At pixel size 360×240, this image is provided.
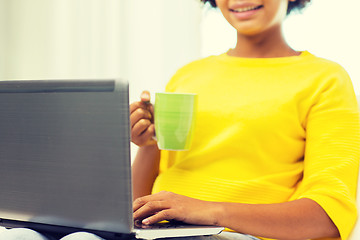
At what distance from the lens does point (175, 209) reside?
0.82 metres

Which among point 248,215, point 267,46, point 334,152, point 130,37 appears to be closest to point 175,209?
point 248,215

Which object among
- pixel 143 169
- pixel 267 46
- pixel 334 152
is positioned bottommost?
pixel 143 169

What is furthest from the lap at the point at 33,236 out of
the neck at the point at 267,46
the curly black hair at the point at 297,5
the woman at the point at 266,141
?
the curly black hair at the point at 297,5

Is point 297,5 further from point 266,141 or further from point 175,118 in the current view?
point 175,118

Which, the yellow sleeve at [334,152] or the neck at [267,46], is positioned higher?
the neck at [267,46]

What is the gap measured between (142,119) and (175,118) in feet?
0.37

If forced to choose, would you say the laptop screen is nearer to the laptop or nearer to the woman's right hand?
the laptop

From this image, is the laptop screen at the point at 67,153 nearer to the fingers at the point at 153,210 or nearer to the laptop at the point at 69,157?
the laptop at the point at 69,157

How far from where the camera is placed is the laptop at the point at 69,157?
26.1 inches

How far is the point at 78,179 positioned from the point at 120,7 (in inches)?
73.7

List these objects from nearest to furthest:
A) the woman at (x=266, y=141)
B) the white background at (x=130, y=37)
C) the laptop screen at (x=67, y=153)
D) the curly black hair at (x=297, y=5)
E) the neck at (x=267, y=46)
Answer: the laptop screen at (x=67, y=153)
the woman at (x=266, y=141)
the neck at (x=267, y=46)
the curly black hair at (x=297, y=5)
the white background at (x=130, y=37)

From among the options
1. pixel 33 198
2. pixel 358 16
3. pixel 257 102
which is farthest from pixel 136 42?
pixel 33 198

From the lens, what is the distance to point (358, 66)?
1.97m

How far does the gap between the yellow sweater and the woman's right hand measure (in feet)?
0.45
